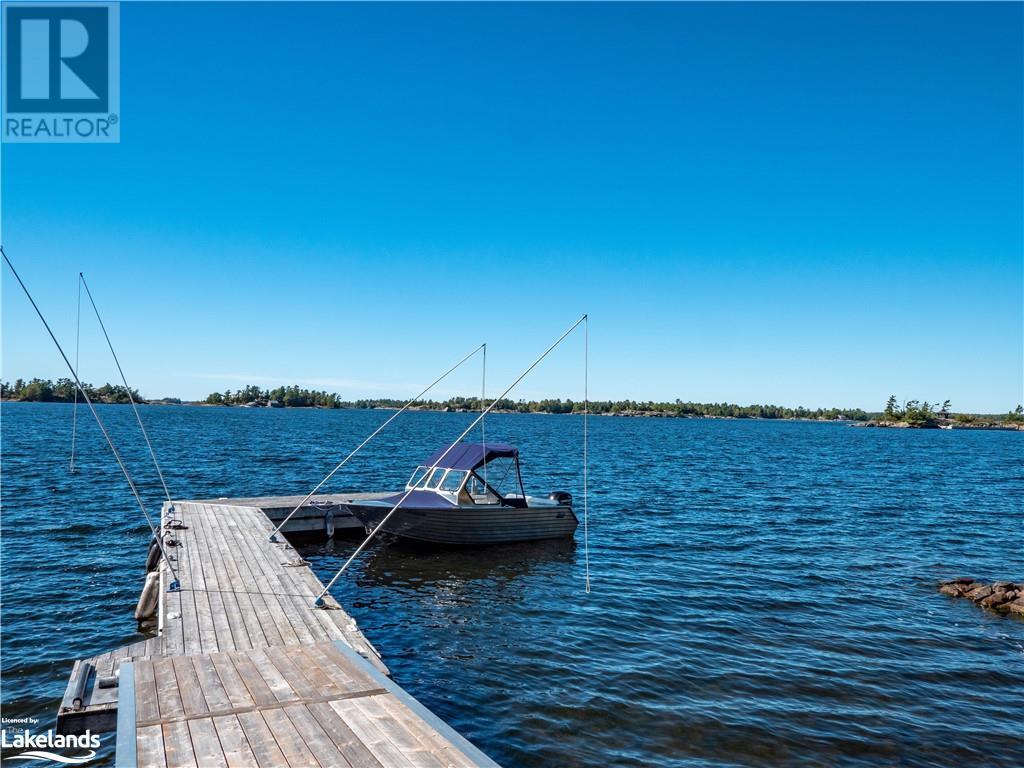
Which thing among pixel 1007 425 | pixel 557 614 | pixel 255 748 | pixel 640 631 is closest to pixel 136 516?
pixel 557 614

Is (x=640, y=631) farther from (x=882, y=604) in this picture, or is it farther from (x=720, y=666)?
(x=882, y=604)

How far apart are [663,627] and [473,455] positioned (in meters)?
8.38

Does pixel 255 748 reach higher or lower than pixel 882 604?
higher

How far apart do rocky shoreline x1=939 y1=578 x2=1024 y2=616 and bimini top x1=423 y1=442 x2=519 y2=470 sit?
12581 millimetres

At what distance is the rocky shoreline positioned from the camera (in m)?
16.0

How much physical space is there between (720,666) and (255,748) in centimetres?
885

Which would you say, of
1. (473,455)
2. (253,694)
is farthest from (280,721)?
(473,455)

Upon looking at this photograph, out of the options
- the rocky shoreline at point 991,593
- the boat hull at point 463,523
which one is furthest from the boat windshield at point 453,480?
the rocky shoreline at point 991,593

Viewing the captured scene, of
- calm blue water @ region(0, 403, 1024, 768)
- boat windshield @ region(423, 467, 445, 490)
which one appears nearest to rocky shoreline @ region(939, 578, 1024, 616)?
calm blue water @ region(0, 403, 1024, 768)

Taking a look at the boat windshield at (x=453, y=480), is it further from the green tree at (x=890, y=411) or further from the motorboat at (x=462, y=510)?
the green tree at (x=890, y=411)

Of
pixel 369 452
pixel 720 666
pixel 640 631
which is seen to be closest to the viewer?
pixel 720 666

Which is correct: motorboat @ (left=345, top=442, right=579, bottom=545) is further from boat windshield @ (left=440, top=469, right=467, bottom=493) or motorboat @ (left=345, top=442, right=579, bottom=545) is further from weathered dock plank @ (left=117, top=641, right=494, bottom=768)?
weathered dock plank @ (left=117, top=641, right=494, bottom=768)

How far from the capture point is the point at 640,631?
13.8 meters

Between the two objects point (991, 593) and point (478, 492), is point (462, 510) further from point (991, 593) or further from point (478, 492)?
point (991, 593)
